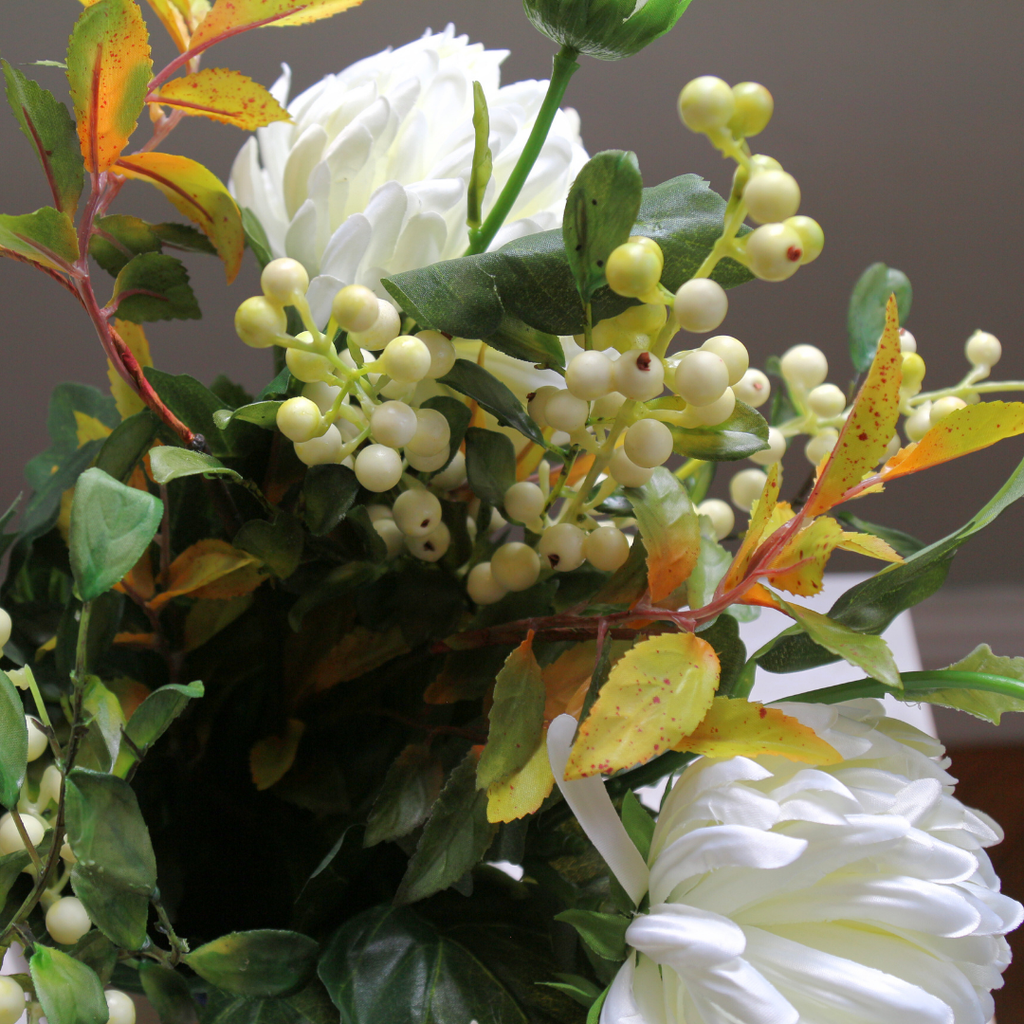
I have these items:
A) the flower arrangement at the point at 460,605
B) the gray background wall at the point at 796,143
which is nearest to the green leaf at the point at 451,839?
the flower arrangement at the point at 460,605

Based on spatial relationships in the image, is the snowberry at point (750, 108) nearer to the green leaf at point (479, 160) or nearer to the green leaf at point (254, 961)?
the green leaf at point (479, 160)

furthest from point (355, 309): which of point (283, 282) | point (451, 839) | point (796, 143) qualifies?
point (796, 143)

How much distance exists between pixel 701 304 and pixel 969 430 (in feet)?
0.20

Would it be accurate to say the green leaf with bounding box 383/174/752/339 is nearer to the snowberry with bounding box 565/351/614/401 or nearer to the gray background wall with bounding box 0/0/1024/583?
the snowberry with bounding box 565/351/614/401

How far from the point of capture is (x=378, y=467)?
197 millimetres

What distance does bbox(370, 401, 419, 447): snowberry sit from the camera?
195 millimetres

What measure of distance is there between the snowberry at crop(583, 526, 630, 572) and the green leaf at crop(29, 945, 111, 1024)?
133 millimetres

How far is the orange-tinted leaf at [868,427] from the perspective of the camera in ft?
0.59

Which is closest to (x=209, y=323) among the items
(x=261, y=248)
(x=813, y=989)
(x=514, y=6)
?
(x=514, y=6)

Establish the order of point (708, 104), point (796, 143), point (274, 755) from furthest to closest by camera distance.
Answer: point (796, 143) < point (274, 755) < point (708, 104)

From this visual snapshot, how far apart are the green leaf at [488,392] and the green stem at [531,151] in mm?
28

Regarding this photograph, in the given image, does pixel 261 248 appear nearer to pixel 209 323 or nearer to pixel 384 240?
pixel 384 240

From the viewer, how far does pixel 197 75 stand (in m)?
0.21

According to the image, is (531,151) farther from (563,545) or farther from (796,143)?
(796,143)
